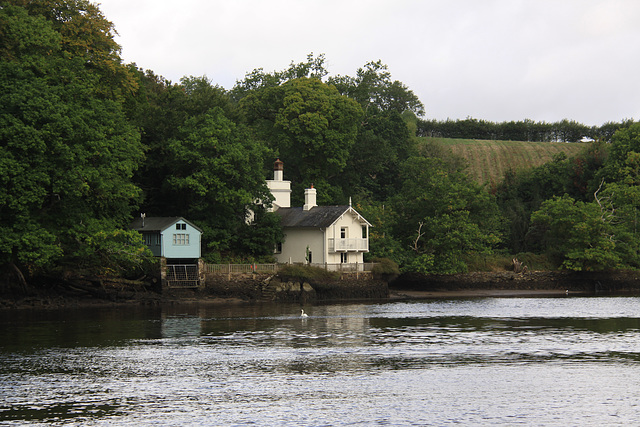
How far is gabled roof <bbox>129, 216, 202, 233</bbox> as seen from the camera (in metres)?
65.1

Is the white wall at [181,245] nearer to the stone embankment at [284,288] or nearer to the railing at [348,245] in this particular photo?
the stone embankment at [284,288]

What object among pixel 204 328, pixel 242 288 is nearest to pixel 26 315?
pixel 204 328

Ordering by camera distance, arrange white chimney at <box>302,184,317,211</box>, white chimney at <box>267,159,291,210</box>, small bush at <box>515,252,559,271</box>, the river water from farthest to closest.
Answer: small bush at <box>515,252,559,271</box> < white chimney at <box>267,159,291,210</box> < white chimney at <box>302,184,317,211</box> < the river water

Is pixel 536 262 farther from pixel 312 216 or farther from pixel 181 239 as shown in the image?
pixel 181 239

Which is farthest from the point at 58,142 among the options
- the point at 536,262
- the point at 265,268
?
the point at 536,262

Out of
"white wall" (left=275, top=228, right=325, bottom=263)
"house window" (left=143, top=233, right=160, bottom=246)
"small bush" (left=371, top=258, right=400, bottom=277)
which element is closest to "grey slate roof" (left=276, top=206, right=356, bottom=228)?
"white wall" (left=275, top=228, right=325, bottom=263)

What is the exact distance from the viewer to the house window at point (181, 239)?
6512 cm

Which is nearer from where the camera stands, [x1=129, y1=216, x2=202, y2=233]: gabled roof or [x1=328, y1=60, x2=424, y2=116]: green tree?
[x1=129, y1=216, x2=202, y2=233]: gabled roof

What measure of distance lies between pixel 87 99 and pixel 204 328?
21913 mm

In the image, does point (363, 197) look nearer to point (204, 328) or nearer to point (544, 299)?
point (544, 299)

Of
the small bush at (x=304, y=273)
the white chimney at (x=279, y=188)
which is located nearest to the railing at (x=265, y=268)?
the small bush at (x=304, y=273)

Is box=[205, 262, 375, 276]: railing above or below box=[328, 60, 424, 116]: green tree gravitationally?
below

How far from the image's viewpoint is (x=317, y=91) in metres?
87.9

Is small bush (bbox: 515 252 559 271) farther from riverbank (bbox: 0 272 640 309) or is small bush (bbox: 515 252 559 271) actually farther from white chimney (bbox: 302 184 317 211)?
white chimney (bbox: 302 184 317 211)
